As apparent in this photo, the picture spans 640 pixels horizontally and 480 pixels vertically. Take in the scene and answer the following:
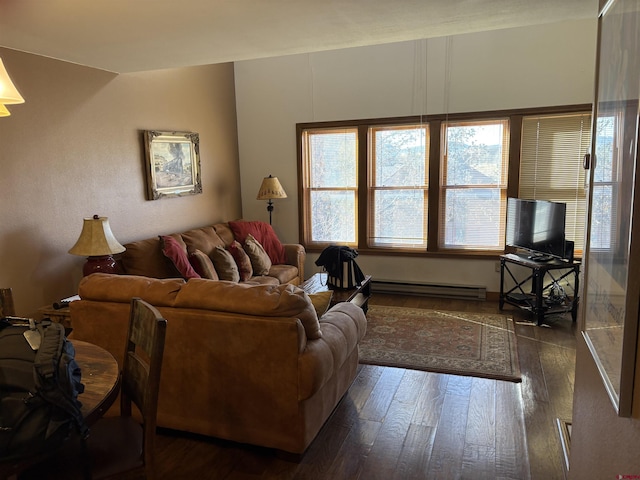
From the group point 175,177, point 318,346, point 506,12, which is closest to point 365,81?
point 175,177

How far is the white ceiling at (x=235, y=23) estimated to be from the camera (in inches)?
96.2

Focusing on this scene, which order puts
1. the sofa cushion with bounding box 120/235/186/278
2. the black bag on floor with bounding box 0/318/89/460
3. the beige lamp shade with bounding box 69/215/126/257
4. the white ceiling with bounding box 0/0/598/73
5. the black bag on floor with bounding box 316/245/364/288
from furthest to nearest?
the black bag on floor with bounding box 316/245/364/288 → the sofa cushion with bounding box 120/235/186/278 → the beige lamp shade with bounding box 69/215/126/257 → the white ceiling with bounding box 0/0/598/73 → the black bag on floor with bounding box 0/318/89/460

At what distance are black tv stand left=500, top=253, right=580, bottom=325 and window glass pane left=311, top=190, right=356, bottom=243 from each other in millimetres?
1877

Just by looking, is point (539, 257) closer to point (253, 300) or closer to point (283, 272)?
point (283, 272)

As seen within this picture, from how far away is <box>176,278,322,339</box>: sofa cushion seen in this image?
7.41ft

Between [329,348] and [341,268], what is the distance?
5.99 feet

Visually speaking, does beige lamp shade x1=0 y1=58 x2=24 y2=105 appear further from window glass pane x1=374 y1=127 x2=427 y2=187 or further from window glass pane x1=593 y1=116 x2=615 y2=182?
window glass pane x1=374 y1=127 x2=427 y2=187

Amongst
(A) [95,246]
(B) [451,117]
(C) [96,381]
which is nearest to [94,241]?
(A) [95,246]

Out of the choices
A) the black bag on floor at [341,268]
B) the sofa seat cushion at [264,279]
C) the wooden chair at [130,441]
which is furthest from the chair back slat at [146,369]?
the sofa seat cushion at [264,279]

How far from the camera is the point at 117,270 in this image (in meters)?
3.81

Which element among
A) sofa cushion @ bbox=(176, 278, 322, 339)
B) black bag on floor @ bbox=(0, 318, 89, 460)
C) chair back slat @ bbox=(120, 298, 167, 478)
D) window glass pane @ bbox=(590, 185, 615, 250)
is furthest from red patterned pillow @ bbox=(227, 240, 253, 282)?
window glass pane @ bbox=(590, 185, 615, 250)

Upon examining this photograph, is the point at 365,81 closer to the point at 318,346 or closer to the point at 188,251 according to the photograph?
the point at 188,251

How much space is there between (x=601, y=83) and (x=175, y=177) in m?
4.14

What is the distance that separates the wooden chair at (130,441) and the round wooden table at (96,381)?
0.11m
